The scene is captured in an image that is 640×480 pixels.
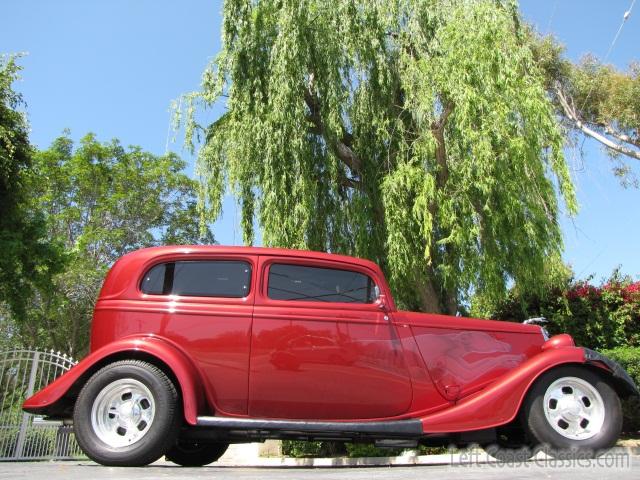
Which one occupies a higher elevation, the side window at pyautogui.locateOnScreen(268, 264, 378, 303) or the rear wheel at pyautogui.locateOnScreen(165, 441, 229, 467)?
the side window at pyautogui.locateOnScreen(268, 264, 378, 303)

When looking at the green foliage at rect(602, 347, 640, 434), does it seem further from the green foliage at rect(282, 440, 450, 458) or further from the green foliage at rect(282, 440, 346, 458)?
the green foliage at rect(282, 440, 346, 458)

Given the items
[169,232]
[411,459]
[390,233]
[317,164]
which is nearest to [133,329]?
[411,459]

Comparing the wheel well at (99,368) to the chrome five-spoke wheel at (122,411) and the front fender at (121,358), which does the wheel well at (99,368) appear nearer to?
the front fender at (121,358)

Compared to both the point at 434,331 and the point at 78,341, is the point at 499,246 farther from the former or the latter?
the point at 78,341

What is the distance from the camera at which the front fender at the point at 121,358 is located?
3838mm

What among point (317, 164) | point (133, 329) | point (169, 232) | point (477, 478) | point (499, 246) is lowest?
point (477, 478)

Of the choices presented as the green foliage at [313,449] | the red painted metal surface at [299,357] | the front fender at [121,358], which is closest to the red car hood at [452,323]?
the red painted metal surface at [299,357]

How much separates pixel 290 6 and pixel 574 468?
9.02 meters

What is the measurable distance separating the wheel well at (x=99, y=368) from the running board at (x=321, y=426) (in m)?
0.37

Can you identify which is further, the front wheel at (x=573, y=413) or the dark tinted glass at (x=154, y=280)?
the dark tinted glass at (x=154, y=280)

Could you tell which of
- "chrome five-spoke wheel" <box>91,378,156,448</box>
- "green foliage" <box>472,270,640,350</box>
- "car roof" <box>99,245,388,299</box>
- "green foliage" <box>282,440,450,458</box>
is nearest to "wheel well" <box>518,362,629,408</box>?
"car roof" <box>99,245,388,299</box>

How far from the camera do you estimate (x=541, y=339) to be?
4660mm

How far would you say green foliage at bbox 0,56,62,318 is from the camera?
10805mm

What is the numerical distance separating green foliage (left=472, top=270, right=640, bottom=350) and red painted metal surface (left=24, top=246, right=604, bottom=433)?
7534 millimetres
